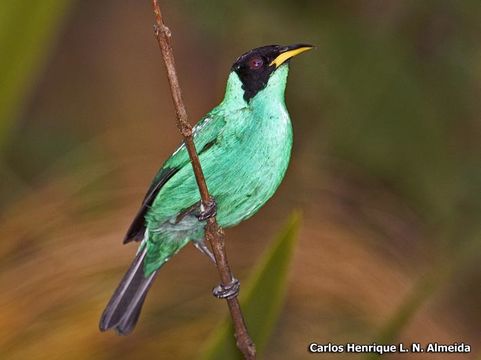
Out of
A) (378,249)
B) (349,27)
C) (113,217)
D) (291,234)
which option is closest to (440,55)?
(349,27)

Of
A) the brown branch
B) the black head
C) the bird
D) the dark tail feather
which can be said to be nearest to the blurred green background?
the dark tail feather

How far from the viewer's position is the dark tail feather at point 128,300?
240 centimetres

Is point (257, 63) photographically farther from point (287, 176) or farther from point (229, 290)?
point (287, 176)

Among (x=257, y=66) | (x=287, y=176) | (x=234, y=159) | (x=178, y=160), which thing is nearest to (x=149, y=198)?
(x=178, y=160)

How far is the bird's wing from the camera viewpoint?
2.16 metres

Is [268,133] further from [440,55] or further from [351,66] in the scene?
[440,55]

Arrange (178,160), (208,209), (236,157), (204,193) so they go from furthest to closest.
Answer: (178,160) < (236,157) < (208,209) < (204,193)

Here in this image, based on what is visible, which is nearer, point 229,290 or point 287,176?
point 229,290

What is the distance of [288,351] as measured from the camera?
3215 mm

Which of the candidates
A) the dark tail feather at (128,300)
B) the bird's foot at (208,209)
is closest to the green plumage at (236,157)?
the bird's foot at (208,209)

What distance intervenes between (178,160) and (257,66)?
0.30m

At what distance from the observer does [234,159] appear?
→ 210 centimetres

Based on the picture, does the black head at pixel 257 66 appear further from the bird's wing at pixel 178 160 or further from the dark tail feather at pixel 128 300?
the dark tail feather at pixel 128 300

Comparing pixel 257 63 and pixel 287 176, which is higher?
pixel 287 176
